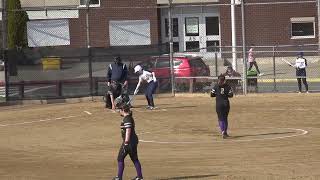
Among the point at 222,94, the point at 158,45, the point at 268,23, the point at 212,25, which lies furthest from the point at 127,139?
the point at 212,25

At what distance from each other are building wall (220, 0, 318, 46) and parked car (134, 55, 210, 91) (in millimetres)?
13877

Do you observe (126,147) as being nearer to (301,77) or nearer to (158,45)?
(301,77)

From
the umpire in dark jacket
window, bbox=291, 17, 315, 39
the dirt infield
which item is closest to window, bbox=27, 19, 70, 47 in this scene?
window, bbox=291, 17, 315, 39

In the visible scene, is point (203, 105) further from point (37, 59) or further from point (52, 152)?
point (52, 152)

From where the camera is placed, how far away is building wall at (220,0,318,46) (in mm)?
42469

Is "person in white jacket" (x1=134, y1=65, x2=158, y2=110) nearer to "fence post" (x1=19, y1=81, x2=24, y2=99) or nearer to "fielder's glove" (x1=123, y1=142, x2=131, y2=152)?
"fence post" (x1=19, y1=81, x2=24, y2=99)

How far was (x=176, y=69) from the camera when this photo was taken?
28.6 meters

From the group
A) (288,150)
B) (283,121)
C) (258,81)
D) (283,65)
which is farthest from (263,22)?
(288,150)

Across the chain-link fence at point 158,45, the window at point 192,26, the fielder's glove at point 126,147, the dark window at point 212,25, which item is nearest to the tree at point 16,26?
the chain-link fence at point 158,45

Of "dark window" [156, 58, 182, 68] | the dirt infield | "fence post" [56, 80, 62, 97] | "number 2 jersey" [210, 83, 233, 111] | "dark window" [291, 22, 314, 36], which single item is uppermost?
"dark window" [291, 22, 314, 36]

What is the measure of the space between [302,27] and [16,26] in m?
17.2

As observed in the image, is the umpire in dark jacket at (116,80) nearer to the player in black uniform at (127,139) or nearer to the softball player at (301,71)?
the softball player at (301,71)

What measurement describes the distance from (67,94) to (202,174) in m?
16.5

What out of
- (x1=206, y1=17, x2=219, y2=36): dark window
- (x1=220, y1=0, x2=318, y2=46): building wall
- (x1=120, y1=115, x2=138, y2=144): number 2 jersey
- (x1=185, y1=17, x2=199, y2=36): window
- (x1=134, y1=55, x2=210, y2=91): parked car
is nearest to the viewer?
(x1=120, y1=115, x2=138, y2=144): number 2 jersey
